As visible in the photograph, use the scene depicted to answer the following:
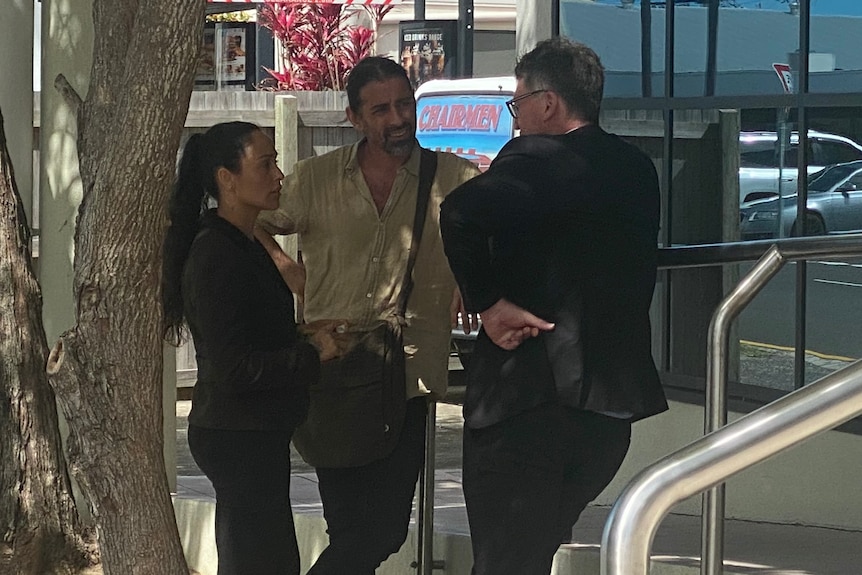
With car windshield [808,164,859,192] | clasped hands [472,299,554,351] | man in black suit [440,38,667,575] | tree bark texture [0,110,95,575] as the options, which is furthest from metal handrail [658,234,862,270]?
tree bark texture [0,110,95,575]

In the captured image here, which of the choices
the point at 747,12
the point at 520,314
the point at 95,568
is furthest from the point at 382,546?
the point at 747,12

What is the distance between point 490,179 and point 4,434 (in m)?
3.21

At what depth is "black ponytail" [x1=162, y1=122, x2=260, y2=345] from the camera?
3.96m

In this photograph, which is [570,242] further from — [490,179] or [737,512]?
[737,512]

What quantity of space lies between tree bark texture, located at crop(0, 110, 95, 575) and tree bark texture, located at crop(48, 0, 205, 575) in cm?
159

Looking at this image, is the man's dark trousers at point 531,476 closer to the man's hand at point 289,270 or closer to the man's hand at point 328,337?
the man's hand at point 328,337

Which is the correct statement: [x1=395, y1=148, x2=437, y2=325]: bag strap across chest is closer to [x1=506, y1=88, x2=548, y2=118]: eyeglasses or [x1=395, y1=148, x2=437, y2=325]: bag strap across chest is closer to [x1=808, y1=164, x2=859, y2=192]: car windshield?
[x1=506, y1=88, x2=548, y2=118]: eyeglasses

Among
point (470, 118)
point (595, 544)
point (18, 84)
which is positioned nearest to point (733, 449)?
point (595, 544)

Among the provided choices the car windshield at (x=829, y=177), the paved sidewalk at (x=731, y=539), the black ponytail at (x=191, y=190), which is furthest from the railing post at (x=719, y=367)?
the car windshield at (x=829, y=177)

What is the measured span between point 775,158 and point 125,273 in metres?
3.08

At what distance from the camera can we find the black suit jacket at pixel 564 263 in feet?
11.0

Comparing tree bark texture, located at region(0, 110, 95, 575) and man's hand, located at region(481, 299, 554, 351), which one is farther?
tree bark texture, located at region(0, 110, 95, 575)

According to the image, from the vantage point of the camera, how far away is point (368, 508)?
412cm

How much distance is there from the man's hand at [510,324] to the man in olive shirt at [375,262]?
0.77 m
